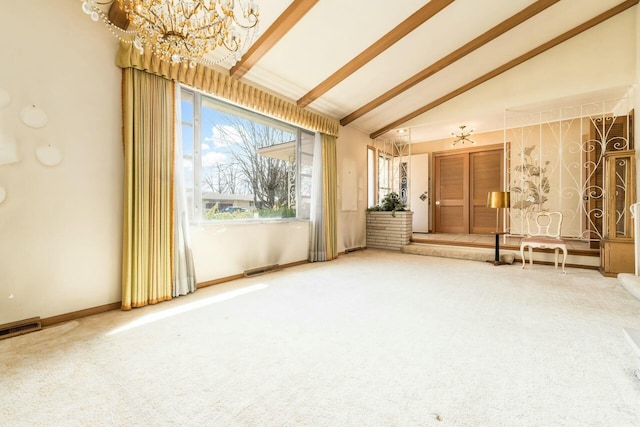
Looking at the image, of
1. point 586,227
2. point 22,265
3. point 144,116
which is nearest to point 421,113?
point 586,227

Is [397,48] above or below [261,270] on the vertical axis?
above

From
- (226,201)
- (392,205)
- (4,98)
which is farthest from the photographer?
(392,205)

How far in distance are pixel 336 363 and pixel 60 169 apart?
283 centimetres

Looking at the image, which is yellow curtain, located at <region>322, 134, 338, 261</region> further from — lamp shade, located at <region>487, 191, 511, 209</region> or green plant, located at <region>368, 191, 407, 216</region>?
lamp shade, located at <region>487, 191, 511, 209</region>

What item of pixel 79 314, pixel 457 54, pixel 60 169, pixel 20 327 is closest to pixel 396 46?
pixel 457 54

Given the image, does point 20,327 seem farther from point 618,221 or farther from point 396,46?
point 618,221

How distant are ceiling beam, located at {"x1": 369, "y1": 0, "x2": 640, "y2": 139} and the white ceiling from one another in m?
0.10

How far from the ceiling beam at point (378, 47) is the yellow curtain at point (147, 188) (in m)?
2.22

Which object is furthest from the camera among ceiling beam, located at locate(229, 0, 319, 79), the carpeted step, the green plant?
the green plant

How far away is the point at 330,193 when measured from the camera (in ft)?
17.6

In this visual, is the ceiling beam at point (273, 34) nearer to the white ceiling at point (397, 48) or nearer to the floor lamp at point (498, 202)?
the white ceiling at point (397, 48)

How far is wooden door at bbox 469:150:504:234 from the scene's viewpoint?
Result: 7004mm

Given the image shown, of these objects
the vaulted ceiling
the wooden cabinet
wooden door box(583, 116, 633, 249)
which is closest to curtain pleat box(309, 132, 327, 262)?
the vaulted ceiling

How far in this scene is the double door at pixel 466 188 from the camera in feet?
23.2
